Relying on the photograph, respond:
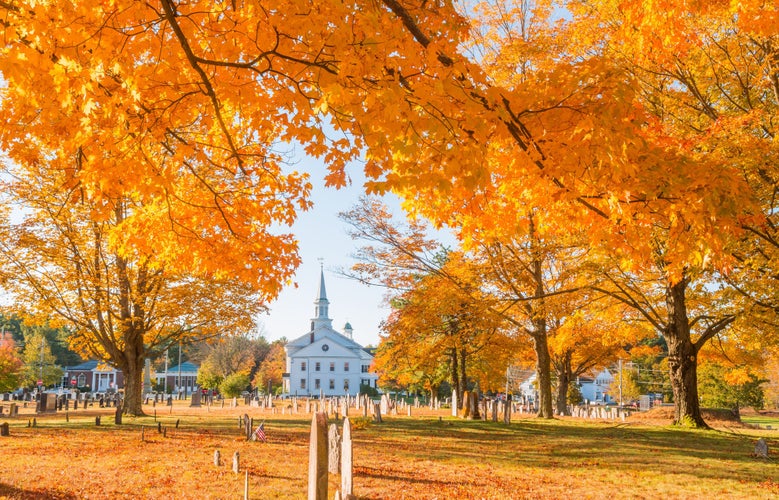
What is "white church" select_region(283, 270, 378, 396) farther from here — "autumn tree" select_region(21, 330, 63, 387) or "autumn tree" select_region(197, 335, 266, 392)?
"autumn tree" select_region(21, 330, 63, 387)

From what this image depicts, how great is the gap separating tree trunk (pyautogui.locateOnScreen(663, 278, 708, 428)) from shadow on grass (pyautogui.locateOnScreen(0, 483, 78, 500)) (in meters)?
19.2

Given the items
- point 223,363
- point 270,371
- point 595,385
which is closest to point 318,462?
point 223,363

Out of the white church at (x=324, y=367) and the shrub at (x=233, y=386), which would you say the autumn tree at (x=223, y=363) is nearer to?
the shrub at (x=233, y=386)

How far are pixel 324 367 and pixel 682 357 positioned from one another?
7218cm

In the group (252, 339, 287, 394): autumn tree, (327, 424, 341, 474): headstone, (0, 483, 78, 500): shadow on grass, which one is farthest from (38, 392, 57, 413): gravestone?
(252, 339, 287, 394): autumn tree

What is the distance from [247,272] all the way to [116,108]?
3528 mm

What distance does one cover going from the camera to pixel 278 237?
9.72m

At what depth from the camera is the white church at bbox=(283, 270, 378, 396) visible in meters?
85.8

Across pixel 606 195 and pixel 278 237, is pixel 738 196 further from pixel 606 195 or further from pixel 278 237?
pixel 278 237

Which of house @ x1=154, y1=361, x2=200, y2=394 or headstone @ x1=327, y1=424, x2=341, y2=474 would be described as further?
house @ x1=154, y1=361, x2=200, y2=394

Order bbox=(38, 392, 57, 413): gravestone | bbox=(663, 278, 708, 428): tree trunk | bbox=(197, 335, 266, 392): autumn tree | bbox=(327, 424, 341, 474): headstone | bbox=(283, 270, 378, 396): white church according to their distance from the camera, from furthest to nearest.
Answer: bbox=(283, 270, 378, 396): white church, bbox=(197, 335, 266, 392): autumn tree, bbox=(38, 392, 57, 413): gravestone, bbox=(663, 278, 708, 428): tree trunk, bbox=(327, 424, 341, 474): headstone

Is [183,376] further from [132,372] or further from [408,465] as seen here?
[408,465]

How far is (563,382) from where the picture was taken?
40.2 meters

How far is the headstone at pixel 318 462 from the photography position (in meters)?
5.75
